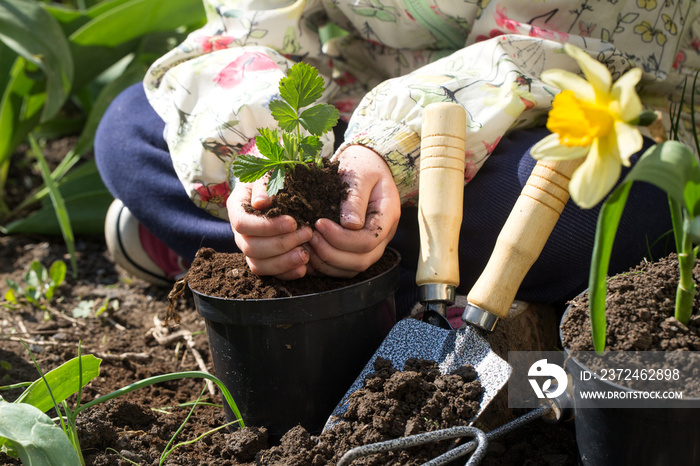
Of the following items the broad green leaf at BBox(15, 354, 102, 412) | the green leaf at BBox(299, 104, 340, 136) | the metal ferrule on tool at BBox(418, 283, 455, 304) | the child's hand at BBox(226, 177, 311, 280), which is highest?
the green leaf at BBox(299, 104, 340, 136)

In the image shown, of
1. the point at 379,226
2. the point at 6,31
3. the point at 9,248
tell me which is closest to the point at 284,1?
the point at 379,226

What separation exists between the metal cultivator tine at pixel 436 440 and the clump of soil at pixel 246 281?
26 cm

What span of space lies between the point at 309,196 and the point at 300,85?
0.55 ft

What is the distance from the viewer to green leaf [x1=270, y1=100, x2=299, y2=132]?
38.9 inches

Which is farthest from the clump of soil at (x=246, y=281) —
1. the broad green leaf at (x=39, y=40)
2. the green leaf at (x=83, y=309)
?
the broad green leaf at (x=39, y=40)

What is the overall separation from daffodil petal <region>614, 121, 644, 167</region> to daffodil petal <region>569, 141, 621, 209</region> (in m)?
0.02

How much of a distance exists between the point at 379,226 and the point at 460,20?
22.8 inches

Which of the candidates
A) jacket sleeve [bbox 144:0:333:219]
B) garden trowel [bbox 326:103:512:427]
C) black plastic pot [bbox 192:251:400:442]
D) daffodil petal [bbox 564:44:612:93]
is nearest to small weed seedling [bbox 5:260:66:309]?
jacket sleeve [bbox 144:0:333:219]

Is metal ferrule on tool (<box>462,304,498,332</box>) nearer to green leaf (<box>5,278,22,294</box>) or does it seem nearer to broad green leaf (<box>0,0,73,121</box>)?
green leaf (<box>5,278,22,294</box>)

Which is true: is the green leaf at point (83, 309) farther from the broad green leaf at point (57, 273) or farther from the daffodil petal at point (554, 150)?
the daffodil petal at point (554, 150)

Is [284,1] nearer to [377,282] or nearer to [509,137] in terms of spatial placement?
[509,137]

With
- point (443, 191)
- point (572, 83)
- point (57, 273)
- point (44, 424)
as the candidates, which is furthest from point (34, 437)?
point (57, 273)

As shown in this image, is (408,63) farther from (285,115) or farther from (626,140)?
(626,140)

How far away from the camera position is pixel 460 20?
136 centimetres
